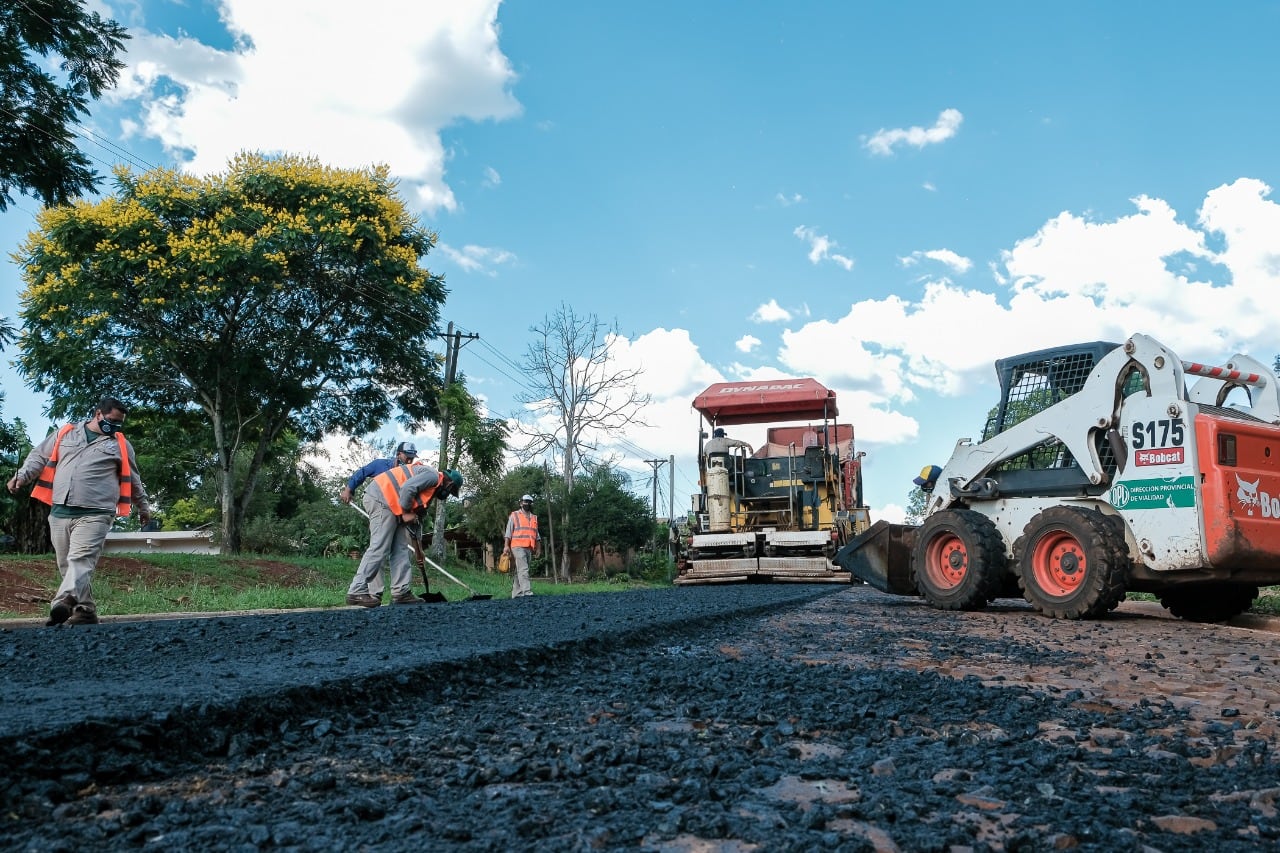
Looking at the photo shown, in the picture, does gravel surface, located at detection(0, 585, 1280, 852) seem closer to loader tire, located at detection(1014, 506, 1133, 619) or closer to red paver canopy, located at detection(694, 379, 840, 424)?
loader tire, located at detection(1014, 506, 1133, 619)

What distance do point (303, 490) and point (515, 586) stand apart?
20.6m

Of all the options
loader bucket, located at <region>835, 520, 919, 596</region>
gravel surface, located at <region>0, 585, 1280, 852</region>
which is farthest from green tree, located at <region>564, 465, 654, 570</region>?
gravel surface, located at <region>0, 585, 1280, 852</region>

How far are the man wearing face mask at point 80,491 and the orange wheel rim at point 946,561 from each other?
688 centimetres

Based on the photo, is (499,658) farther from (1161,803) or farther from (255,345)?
(255,345)

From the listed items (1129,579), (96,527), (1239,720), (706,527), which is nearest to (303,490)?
(706,527)

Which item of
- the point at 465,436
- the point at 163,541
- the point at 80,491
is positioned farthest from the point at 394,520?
the point at 163,541

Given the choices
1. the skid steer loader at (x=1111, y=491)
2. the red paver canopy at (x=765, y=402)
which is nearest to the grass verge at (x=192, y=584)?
the red paver canopy at (x=765, y=402)

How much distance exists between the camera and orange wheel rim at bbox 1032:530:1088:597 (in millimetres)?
8047

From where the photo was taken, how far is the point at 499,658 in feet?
14.3

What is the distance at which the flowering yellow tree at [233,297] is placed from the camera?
1647 centimetres

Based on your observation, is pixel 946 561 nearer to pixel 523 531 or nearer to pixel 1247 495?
pixel 1247 495

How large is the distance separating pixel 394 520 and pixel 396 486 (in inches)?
12.9

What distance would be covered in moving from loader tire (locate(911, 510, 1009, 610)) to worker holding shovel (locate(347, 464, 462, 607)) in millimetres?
4554

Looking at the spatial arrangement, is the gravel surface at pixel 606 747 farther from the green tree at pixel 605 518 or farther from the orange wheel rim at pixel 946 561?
the green tree at pixel 605 518
